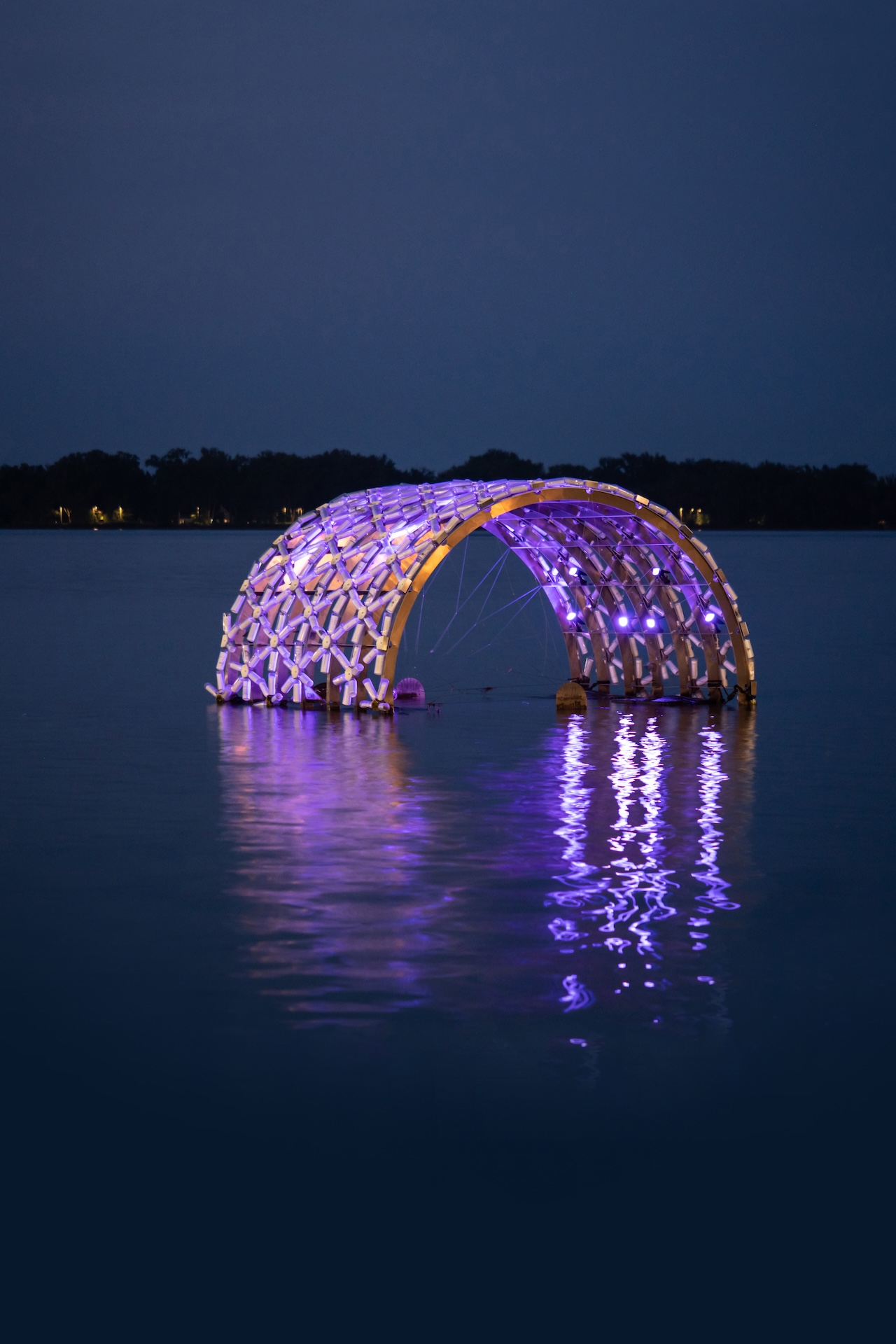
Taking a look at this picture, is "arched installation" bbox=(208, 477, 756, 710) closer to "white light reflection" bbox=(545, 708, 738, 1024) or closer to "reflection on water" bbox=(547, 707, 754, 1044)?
"reflection on water" bbox=(547, 707, 754, 1044)

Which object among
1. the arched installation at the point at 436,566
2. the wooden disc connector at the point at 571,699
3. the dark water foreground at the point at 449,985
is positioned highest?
the arched installation at the point at 436,566

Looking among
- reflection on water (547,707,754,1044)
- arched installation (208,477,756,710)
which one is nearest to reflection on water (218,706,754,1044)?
reflection on water (547,707,754,1044)

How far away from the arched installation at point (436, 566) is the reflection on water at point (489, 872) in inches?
81.5

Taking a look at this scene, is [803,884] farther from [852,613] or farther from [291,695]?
[852,613]

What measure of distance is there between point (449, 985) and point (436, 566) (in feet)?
47.3

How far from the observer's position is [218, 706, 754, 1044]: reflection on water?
28.5ft

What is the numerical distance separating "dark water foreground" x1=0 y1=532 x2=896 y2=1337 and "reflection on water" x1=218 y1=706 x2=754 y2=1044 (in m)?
0.04

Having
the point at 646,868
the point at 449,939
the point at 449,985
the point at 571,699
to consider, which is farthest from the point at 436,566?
the point at 449,985

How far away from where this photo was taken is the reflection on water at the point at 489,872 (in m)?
8.69

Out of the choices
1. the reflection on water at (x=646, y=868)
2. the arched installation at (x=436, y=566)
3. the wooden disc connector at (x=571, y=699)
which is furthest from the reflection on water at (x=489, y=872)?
the wooden disc connector at (x=571, y=699)

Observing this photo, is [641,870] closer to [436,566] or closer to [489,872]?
[489,872]

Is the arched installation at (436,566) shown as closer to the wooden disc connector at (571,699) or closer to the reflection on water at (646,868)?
the wooden disc connector at (571,699)

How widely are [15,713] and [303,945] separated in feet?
43.8

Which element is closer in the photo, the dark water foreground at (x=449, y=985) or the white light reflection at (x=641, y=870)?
the dark water foreground at (x=449, y=985)
